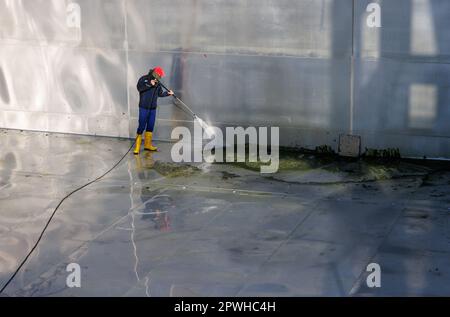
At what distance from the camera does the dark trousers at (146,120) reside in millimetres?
14344

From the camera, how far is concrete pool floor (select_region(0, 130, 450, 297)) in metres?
8.99

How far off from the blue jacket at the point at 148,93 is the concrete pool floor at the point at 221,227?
2.89 feet

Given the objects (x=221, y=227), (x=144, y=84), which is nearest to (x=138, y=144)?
(x=144, y=84)

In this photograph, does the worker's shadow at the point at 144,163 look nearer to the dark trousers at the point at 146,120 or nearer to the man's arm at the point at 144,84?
the dark trousers at the point at 146,120

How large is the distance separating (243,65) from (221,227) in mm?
4441

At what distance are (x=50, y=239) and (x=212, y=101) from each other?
16.9 ft

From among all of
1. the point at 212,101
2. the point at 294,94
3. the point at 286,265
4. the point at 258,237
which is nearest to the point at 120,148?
the point at 212,101

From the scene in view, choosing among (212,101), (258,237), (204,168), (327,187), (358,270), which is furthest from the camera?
(212,101)

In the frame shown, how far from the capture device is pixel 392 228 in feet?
34.3

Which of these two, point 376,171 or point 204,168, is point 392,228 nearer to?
point 376,171

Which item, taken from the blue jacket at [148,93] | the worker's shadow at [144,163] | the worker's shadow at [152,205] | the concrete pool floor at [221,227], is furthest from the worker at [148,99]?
the worker's shadow at [152,205]

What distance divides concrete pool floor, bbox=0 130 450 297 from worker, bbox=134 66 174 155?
0.39 metres
